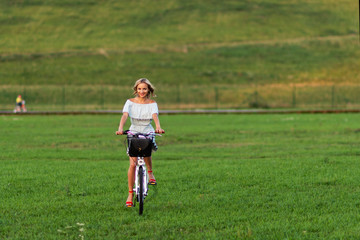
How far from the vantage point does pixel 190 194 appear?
10070mm

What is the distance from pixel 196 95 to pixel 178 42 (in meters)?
30.9

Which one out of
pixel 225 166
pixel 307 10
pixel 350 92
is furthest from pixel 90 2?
pixel 225 166

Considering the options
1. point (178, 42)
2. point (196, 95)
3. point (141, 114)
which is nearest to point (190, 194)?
point (141, 114)

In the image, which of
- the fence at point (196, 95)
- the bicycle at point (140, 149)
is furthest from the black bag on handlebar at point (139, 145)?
the fence at point (196, 95)

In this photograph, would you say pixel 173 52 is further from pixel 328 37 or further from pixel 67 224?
pixel 67 224

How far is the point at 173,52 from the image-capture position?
103 m

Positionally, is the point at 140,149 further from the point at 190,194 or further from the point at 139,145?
the point at 190,194

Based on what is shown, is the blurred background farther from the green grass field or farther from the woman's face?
the woman's face

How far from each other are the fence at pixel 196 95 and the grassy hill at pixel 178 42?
5.16 meters

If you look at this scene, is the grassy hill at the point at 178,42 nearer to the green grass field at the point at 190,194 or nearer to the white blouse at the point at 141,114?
the green grass field at the point at 190,194

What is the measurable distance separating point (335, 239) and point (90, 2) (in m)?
123

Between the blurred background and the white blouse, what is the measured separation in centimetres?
5499

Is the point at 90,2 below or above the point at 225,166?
above

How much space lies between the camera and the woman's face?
8953 millimetres
